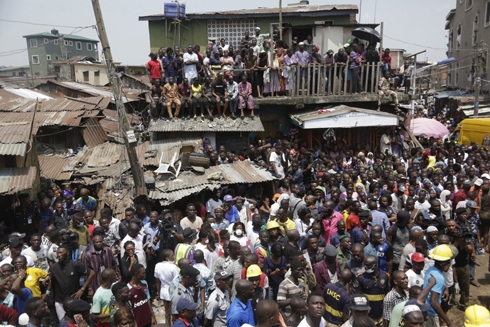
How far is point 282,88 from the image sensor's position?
15.1 m

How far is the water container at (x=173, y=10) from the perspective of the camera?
17.7 metres

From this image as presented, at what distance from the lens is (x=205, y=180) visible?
35.8ft

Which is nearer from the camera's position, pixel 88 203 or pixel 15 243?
pixel 15 243

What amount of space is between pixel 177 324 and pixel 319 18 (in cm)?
1661

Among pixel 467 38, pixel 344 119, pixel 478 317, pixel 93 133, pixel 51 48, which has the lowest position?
pixel 478 317

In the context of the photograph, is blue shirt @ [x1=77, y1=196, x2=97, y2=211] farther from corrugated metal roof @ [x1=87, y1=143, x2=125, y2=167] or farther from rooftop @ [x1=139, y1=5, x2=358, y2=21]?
rooftop @ [x1=139, y1=5, x2=358, y2=21]

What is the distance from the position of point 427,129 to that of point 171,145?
12.5m

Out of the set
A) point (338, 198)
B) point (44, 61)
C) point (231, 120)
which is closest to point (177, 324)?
point (338, 198)

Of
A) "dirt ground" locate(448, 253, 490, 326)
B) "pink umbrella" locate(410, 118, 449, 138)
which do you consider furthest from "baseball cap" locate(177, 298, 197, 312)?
"pink umbrella" locate(410, 118, 449, 138)

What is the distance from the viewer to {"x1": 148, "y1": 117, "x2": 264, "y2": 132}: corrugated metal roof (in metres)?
13.2

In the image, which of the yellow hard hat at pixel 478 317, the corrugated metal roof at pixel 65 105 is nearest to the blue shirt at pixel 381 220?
the yellow hard hat at pixel 478 317

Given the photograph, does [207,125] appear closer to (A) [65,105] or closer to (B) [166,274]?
(A) [65,105]

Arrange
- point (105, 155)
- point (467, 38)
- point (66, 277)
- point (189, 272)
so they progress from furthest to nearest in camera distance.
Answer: point (467, 38), point (105, 155), point (66, 277), point (189, 272)

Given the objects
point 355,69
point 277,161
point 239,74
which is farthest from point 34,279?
point 355,69
